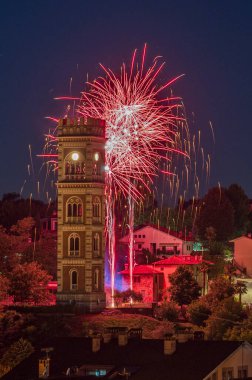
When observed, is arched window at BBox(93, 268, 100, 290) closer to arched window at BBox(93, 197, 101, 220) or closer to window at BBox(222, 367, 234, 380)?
arched window at BBox(93, 197, 101, 220)

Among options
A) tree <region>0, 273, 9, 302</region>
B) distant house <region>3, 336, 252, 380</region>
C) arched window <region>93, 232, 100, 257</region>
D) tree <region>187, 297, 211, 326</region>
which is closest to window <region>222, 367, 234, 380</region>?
distant house <region>3, 336, 252, 380</region>

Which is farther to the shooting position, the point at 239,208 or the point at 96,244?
the point at 239,208

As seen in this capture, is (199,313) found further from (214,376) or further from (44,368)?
(214,376)

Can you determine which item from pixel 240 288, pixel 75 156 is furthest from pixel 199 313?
pixel 75 156

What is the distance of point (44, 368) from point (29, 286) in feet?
150

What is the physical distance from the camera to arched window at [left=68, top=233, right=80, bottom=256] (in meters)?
118

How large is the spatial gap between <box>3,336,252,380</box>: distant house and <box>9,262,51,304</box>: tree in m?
39.8

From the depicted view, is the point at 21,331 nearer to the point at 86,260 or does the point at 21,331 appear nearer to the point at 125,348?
the point at 86,260

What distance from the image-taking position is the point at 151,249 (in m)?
163

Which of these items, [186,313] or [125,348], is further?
[186,313]

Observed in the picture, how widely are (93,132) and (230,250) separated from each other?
53.7 m

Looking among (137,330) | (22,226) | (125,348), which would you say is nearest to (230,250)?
(22,226)

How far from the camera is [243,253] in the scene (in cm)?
16062

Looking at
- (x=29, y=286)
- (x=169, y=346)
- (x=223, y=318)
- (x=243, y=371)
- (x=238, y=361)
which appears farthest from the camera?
(x=29, y=286)
